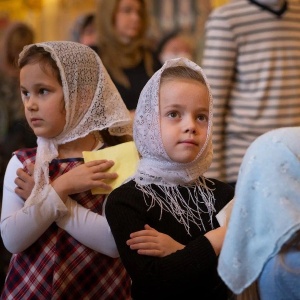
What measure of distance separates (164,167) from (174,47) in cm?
421

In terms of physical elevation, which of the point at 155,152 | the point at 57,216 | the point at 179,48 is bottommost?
the point at 179,48

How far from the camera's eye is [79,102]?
2.49m

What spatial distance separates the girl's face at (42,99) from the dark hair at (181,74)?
39 cm

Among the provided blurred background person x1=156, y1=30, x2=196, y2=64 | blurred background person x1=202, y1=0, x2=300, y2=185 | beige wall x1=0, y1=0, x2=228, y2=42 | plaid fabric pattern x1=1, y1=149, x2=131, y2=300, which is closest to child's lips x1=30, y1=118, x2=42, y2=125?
plaid fabric pattern x1=1, y1=149, x2=131, y2=300

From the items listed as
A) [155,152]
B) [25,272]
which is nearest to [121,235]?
[155,152]

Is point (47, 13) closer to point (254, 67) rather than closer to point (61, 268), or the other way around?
point (254, 67)

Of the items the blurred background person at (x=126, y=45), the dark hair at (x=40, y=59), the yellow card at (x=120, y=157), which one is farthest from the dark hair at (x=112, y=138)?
the blurred background person at (x=126, y=45)

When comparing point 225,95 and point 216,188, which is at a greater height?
point 216,188

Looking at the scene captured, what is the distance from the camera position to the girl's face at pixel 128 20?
4.32m

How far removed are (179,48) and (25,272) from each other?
414cm

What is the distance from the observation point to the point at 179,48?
6.36 m

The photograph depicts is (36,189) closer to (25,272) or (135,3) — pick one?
(25,272)

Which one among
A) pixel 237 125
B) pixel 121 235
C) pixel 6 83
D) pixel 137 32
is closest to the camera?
pixel 121 235

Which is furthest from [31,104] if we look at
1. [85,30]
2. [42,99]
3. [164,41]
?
[164,41]
